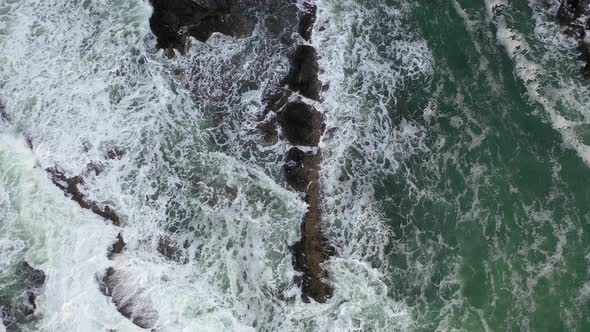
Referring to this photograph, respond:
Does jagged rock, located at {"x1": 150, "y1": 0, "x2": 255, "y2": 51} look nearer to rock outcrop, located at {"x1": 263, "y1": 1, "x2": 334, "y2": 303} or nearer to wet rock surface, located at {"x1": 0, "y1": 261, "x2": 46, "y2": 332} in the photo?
rock outcrop, located at {"x1": 263, "y1": 1, "x2": 334, "y2": 303}

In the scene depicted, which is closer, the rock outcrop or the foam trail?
the rock outcrop

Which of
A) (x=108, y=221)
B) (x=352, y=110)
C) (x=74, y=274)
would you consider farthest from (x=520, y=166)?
(x=74, y=274)

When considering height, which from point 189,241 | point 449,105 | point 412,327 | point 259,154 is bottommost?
point 412,327

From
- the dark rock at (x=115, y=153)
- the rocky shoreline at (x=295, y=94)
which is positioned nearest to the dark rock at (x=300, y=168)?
the rocky shoreline at (x=295, y=94)

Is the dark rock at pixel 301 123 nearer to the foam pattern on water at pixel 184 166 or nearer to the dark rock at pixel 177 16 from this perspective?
the foam pattern on water at pixel 184 166

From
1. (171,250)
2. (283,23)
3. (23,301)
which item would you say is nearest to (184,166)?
(171,250)

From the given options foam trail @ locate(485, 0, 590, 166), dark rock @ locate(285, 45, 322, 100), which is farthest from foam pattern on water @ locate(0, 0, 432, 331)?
foam trail @ locate(485, 0, 590, 166)

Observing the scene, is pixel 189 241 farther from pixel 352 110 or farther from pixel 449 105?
pixel 449 105
